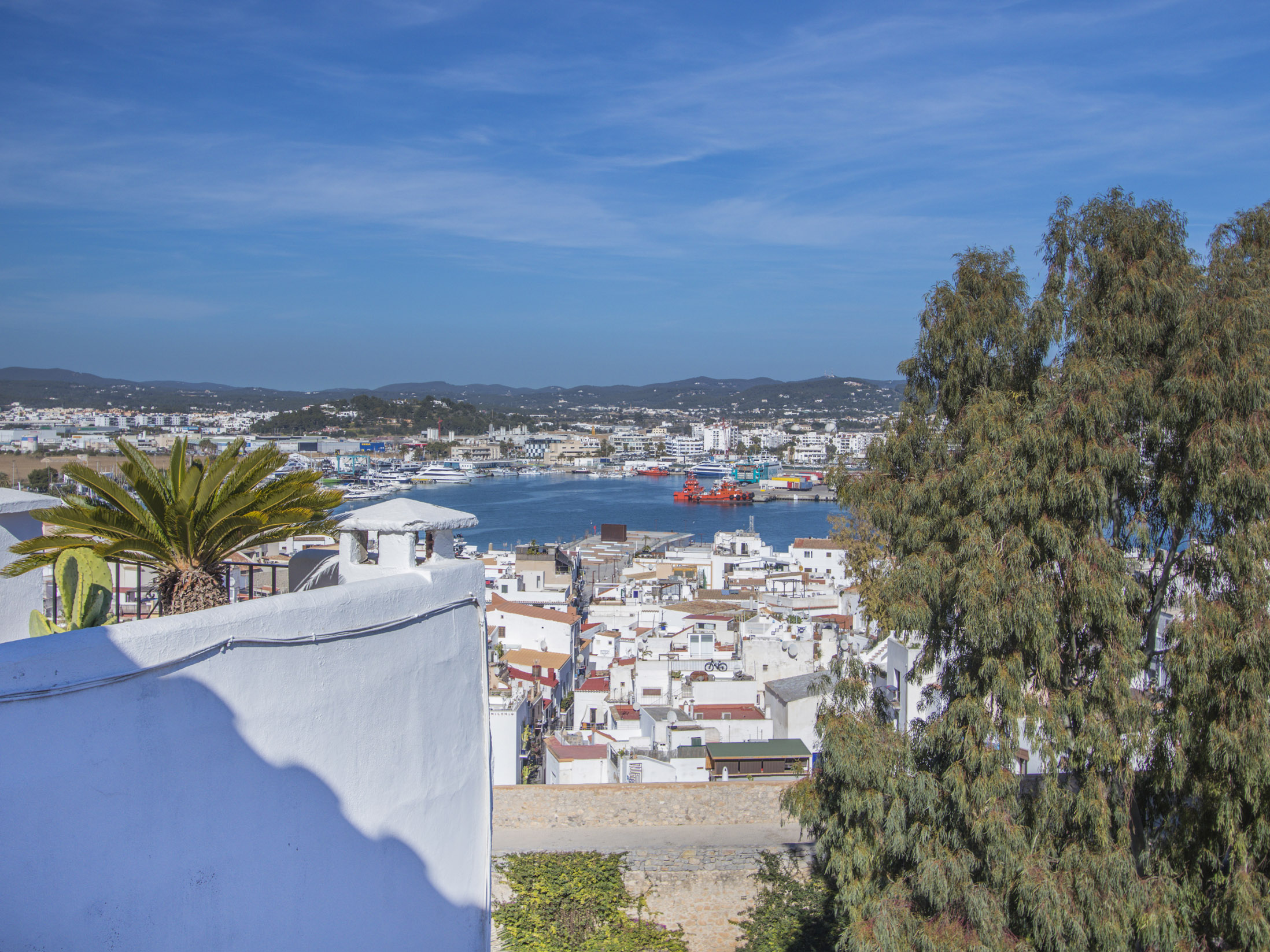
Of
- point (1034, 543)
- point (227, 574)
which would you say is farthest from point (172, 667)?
point (1034, 543)

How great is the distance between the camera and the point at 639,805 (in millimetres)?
7273

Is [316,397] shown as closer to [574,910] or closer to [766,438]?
[766,438]

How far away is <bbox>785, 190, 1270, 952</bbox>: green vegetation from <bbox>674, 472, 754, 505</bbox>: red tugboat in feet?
191

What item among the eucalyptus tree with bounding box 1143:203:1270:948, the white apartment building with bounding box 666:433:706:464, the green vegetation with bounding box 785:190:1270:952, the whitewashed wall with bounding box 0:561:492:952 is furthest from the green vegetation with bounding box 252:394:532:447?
the whitewashed wall with bounding box 0:561:492:952

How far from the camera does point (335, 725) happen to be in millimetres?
2061

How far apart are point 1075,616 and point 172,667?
3.56 m

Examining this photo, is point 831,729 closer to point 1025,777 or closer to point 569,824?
point 1025,777

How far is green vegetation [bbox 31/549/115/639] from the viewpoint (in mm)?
1925

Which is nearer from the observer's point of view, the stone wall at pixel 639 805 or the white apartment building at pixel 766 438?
the stone wall at pixel 639 805

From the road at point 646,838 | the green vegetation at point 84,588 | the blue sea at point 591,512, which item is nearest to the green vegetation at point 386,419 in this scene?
the blue sea at point 591,512

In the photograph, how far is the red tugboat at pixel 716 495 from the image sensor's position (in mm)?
63094

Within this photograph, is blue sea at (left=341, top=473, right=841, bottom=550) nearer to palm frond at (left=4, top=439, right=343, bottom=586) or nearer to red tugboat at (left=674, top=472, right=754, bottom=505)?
red tugboat at (left=674, top=472, right=754, bottom=505)

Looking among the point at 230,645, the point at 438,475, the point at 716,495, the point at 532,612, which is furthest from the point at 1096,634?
the point at 438,475

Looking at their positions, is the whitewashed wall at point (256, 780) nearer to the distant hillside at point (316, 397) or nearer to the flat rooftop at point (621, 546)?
the flat rooftop at point (621, 546)
